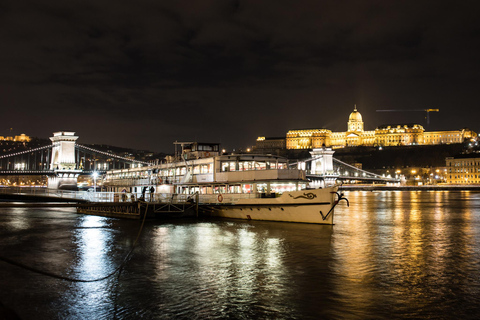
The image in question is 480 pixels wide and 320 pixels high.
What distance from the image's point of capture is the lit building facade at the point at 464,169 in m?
150

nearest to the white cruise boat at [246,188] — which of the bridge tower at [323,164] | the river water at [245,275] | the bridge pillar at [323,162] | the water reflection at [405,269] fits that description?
the river water at [245,275]

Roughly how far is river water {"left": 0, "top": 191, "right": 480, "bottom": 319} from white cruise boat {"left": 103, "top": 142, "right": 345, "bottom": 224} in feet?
5.91

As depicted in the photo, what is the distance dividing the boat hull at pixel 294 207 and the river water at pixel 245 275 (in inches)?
52.5

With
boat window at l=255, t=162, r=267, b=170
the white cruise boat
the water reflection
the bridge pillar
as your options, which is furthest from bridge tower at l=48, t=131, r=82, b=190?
the water reflection

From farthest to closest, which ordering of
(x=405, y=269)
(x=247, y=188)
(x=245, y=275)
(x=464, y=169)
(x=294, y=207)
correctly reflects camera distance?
(x=464, y=169) → (x=247, y=188) → (x=294, y=207) → (x=405, y=269) → (x=245, y=275)

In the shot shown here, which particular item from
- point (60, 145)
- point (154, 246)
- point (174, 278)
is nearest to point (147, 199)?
point (154, 246)

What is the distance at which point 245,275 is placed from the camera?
1508 centimetres

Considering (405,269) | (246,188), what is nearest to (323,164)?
(246,188)

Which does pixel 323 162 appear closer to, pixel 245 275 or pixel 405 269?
pixel 405 269

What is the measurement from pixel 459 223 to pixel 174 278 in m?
29.5

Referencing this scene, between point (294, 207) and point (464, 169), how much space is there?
5683 inches

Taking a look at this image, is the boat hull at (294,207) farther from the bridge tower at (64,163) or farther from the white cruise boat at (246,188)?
the bridge tower at (64,163)

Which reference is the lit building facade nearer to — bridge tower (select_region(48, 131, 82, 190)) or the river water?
bridge tower (select_region(48, 131, 82, 190))

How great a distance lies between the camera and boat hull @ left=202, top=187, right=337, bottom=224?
26734 mm
